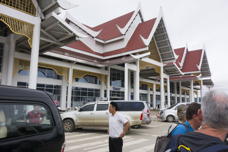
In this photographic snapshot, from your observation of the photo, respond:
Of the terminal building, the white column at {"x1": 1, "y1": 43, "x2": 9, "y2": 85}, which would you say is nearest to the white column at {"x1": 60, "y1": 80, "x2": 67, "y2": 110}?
the terminal building

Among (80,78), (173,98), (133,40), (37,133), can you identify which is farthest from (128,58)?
(173,98)

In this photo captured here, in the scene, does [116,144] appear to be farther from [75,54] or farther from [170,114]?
[75,54]

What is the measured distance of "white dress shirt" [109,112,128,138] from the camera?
397 centimetres

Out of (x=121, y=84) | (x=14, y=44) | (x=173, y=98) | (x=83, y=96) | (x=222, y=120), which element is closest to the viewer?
(x=222, y=120)

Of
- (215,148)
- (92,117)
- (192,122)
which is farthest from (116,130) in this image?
(92,117)

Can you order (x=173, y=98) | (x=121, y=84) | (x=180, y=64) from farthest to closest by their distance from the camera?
1. (x=173, y=98)
2. (x=180, y=64)
3. (x=121, y=84)

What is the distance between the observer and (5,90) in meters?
2.30

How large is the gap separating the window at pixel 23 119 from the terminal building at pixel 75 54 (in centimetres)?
627

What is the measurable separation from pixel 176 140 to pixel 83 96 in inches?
802

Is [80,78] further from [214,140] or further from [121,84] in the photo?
[214,140]

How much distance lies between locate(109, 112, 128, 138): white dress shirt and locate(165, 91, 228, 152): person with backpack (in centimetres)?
269

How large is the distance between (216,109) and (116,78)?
24.1 m

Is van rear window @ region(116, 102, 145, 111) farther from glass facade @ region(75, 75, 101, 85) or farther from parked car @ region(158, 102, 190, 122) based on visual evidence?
glass facade @ region(75, 75, 101, 85)

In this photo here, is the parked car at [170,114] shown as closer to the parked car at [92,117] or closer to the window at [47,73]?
the parked car at [92,117]
